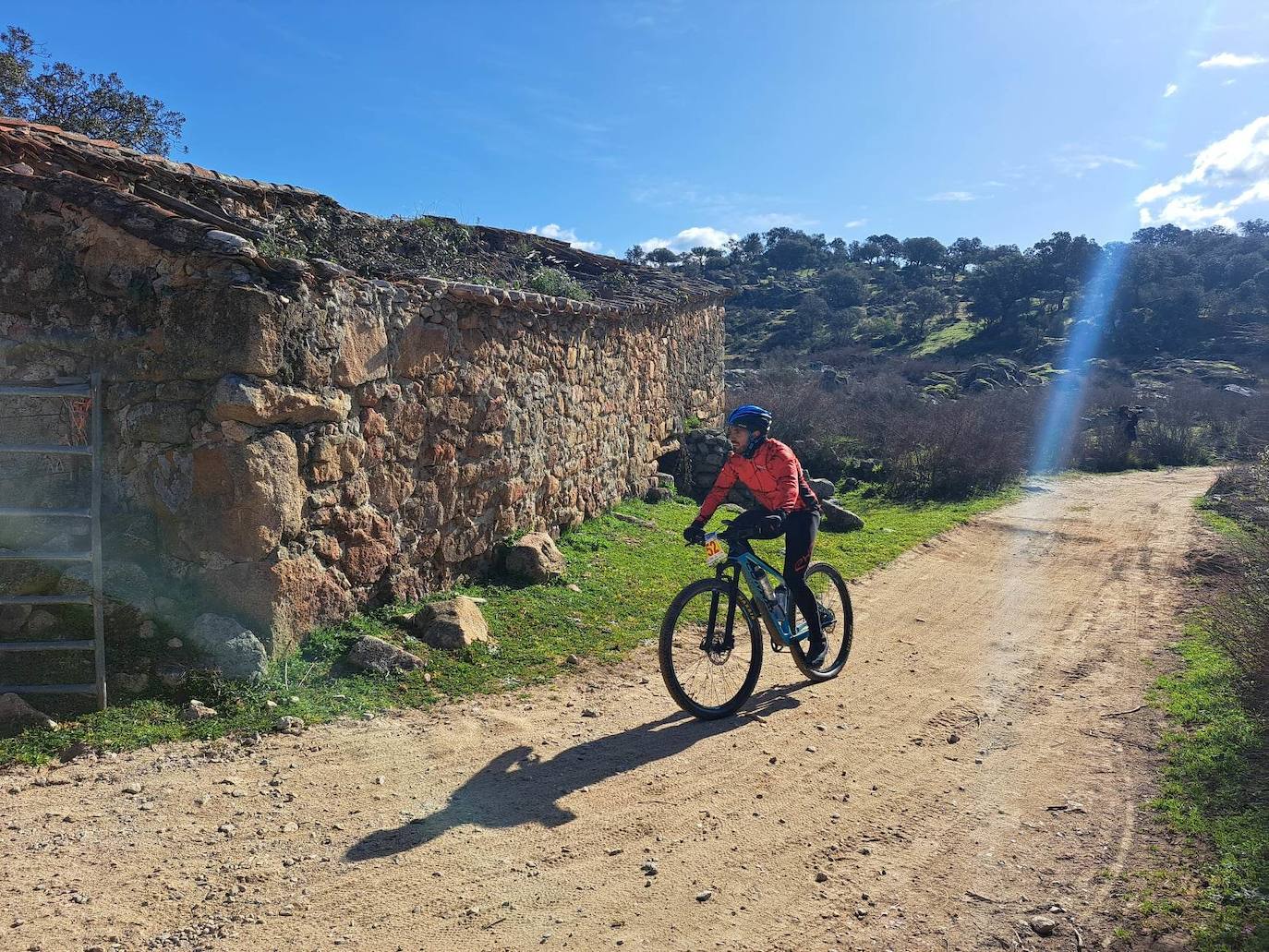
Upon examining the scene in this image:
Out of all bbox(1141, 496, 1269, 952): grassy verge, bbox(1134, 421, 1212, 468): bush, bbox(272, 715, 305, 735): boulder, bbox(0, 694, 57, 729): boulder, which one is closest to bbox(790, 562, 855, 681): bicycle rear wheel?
bbox(1141, 496, 1269, 952): grassy verge

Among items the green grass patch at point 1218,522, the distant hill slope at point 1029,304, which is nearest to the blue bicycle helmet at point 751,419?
the green grass patch at point 1218,522

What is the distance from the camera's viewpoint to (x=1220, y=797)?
3.96 m

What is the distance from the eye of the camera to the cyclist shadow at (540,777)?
3699 mm

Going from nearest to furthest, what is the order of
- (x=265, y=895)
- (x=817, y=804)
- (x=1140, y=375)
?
(x=265, y=895) → (x=817, y=804) → (x=1140, y=375)

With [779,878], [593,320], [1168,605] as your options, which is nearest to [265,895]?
[779,878]

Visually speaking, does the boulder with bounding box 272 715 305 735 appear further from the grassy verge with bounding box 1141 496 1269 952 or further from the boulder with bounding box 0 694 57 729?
the grassy verge with bounding box 1141 496 1269 952

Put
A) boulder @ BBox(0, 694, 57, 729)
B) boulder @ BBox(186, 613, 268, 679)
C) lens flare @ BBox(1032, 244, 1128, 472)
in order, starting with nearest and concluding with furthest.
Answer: boulder @ BBox(0, 694, 57, 729) < boulder @ BBox(186, 613, 268, 679) < lens flare @ BBox(1032, 244, 1128, 472)

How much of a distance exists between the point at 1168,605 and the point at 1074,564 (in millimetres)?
1829

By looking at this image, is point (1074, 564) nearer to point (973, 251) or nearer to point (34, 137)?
point (34, 137)

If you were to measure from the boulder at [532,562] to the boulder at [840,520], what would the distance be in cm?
531

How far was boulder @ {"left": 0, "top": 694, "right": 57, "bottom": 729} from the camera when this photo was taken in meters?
4.24

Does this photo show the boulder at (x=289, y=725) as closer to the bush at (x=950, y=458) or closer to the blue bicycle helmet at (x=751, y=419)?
the blue bicycle helmet at (x=751, y=419)

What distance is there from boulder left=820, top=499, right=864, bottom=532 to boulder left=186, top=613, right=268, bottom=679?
326 inches

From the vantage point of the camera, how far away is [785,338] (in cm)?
4059
